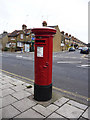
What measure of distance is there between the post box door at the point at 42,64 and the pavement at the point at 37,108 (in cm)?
61

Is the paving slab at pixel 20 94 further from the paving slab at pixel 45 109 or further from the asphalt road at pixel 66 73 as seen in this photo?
the asphalt road at pixel 66 73

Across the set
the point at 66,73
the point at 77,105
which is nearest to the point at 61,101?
the point at 77,105

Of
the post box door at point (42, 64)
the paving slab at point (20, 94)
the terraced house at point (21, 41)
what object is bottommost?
the paving slab at point (20, 94)

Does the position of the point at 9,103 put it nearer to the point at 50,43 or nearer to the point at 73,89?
the point at 50,43

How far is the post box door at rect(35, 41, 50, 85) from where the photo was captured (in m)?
2.89

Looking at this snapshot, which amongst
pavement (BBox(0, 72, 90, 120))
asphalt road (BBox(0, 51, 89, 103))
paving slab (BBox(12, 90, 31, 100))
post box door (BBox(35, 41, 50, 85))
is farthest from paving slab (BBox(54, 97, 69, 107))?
paving slab (BBox(12, 90, 31, 100))

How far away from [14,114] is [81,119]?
1.54 metres

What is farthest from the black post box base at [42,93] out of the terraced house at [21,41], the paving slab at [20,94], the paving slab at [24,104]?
the terraced house at [21,41]

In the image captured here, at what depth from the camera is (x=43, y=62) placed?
2.90 m

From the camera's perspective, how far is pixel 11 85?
13.5 feet

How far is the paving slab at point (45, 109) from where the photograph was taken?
246 cm

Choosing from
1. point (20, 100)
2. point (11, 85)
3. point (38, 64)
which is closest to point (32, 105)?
point (20, 100)

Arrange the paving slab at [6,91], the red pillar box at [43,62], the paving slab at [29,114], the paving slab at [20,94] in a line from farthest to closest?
1. the paving slab at [6,91]
2. the paving slab at [20,94]
3. the red pillar box at [43,62]
4. the paving slab at [29,114]

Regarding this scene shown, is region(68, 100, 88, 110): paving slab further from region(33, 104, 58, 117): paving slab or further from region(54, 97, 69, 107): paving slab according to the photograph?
region(33, 104, 58, 117): paving slab
